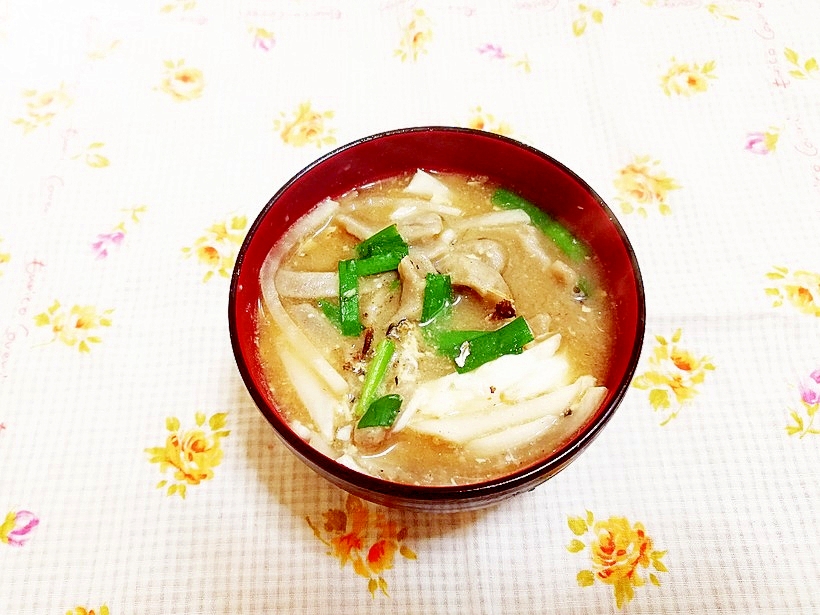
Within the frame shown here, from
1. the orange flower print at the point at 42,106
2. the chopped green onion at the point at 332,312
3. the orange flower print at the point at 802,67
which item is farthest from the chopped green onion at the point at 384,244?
the orange flower print at the point at 802,67

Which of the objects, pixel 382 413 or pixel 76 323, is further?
pixel 76 323

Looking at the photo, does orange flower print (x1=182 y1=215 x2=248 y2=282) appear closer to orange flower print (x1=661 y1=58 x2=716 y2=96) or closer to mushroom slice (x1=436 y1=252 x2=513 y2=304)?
mushroom slice (x1=436 y1=252 x2=513 y2=304)

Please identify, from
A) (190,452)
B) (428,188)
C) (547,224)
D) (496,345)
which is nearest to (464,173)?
(428,188)

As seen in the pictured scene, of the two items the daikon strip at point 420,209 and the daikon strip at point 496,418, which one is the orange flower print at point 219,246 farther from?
the daikon strip at point 496,418

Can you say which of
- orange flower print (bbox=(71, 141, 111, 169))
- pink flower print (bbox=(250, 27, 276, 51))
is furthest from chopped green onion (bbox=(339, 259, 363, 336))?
pink flower print (bbox=(250, 27, 276, 51))

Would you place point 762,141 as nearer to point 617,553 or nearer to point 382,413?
point 617,553

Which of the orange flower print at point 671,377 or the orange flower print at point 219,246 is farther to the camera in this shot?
the orange flower print at point 219,246

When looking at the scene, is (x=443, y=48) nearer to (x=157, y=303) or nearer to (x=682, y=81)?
(x=682, y=81)
